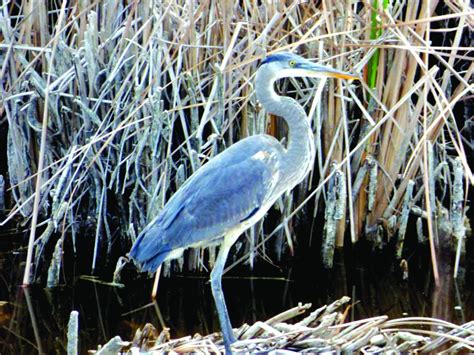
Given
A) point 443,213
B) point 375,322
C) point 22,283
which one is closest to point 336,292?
point 443,213

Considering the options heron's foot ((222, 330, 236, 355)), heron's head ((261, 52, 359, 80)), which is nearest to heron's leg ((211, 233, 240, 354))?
heron's foot ((222, 330, 236, 355))

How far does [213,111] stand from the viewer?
494 cm

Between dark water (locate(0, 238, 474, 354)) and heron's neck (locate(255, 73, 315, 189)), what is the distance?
37.0 inches

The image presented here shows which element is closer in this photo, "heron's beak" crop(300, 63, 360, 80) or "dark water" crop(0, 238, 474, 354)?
"heron's beak" crop(300, 63, 360, 80)

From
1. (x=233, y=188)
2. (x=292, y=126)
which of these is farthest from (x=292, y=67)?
(x=233, y=188)

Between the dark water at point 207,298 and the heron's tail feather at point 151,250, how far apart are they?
0.71m

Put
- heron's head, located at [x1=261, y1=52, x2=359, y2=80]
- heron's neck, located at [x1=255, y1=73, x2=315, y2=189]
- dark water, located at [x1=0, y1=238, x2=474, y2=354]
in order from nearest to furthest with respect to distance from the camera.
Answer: heron's head, located at [x1=261, y1=52, x2=359, y2=80]
heron's neck, located at [x1=255, y1=73, x2=315, y2=189]
dark water, located at [x1=0, y1=238, x2=474, y2=354]

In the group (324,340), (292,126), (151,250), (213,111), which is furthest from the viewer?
(213,111)

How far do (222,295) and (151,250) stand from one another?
40 centimetres

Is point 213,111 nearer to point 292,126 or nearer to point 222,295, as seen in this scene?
point 292,126

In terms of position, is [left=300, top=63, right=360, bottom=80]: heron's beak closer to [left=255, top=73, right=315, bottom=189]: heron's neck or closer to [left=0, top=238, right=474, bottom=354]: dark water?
[left=255, top=73, right=315, bottom=189]: heron's neck

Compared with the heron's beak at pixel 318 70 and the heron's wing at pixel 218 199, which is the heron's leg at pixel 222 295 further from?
the heron's beak at pixel 318 70

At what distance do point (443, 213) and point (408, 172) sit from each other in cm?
36

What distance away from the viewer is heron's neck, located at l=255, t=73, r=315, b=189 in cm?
436
